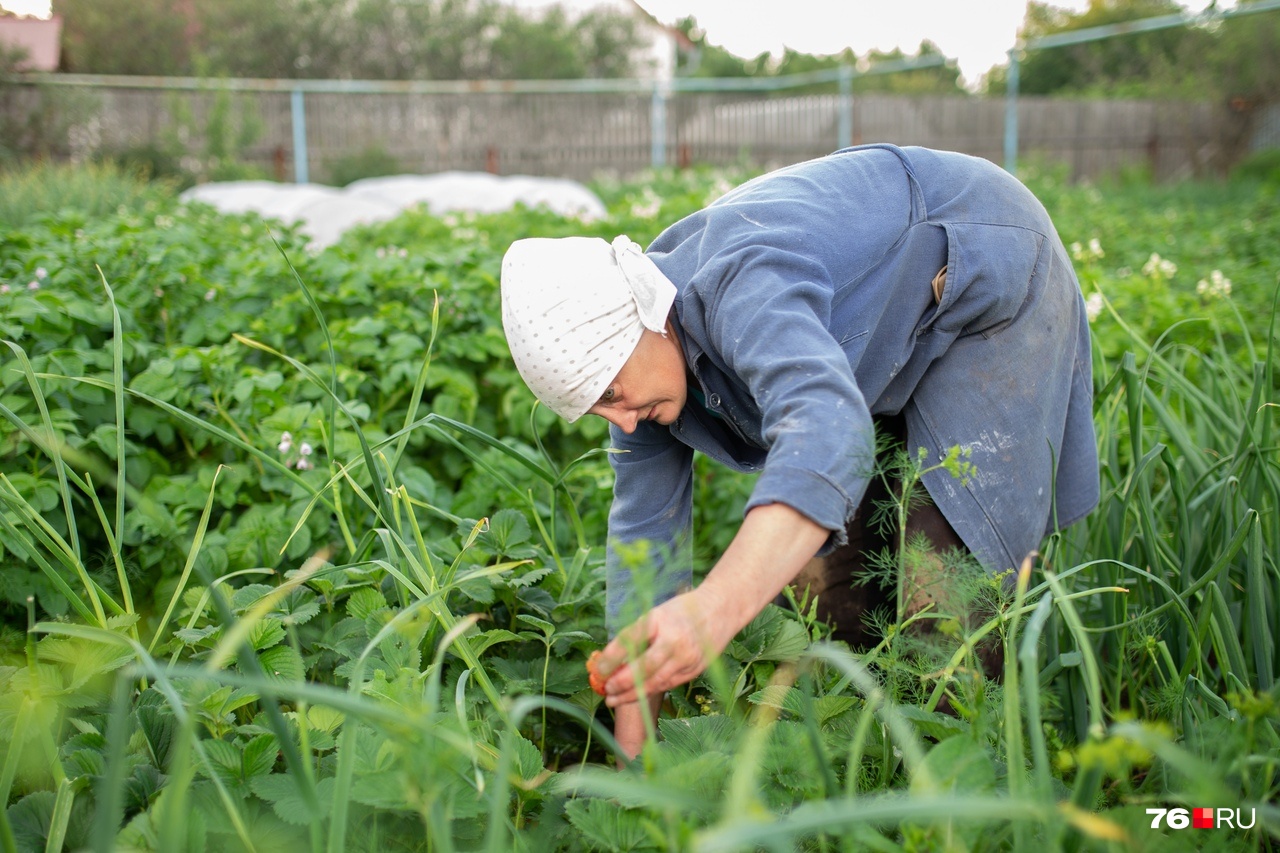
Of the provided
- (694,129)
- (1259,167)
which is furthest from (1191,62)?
(694,129)

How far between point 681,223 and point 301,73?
83.1ft

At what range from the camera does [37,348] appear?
2312 millimetres

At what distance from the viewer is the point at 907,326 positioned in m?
1.60

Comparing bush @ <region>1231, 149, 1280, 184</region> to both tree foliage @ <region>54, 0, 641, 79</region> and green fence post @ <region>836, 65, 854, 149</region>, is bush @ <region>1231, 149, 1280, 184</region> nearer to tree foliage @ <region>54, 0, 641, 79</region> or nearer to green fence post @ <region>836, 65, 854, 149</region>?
green fence post @ <region>836, 65, 854, 149</region>

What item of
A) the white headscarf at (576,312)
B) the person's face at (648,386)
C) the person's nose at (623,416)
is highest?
the white headscarf at (576,312)

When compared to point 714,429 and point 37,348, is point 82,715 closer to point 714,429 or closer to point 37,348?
point 714,429

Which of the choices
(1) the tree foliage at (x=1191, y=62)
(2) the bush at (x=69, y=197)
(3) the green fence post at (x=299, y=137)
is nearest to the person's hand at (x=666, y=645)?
(2) the bush at (x=69, y=197)

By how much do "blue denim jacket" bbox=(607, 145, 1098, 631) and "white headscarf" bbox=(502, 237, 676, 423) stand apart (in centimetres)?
7

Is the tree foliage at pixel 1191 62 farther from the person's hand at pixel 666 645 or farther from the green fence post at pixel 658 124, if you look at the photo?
the person's hand at pixel 666 645

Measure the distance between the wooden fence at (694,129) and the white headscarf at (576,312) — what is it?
1246 centimetres

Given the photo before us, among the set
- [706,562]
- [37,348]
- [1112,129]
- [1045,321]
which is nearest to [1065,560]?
[1045,321]

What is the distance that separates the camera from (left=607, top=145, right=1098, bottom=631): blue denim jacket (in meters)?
1.43

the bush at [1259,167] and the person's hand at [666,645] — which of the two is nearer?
the person's hand at [666,645]

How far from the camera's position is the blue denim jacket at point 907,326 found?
143 centimetres
